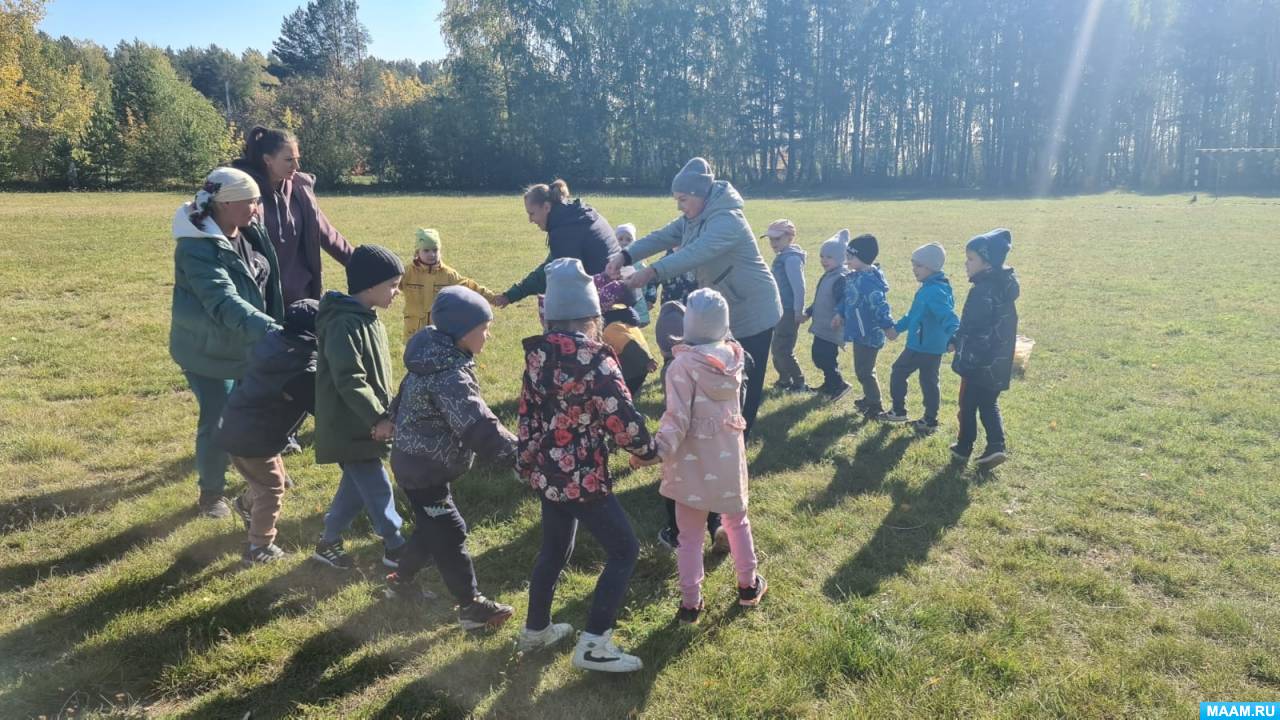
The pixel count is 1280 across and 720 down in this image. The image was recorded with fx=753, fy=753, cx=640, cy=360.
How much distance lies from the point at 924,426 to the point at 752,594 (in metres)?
3.52

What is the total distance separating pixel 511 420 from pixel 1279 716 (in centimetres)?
545

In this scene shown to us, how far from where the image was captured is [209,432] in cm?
491

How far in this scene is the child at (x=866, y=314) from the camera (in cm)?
719

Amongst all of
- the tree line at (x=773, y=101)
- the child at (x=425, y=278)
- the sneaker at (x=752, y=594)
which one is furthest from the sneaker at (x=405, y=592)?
the tree line at (x=773, y=101)

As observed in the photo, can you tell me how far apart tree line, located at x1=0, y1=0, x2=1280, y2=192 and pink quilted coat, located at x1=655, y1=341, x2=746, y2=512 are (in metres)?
50.5

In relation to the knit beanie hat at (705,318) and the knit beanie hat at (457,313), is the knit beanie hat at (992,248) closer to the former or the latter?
the knit beanie hat at (705,318)

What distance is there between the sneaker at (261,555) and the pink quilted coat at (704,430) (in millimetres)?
2387

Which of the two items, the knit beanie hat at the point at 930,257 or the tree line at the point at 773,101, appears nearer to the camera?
the knit beanie hat at the point at 930,257

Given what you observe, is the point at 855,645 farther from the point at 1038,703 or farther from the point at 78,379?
the point at 78,379

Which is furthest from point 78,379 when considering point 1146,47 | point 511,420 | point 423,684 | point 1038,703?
point 1146,47

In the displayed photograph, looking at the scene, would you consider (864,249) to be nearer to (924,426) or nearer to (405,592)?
(924,426)

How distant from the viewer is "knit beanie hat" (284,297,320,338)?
3900 mm

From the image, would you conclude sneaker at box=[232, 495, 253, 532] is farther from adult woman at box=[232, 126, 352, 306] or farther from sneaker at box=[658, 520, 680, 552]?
sneaker at box=[658, 520, 680, 552]

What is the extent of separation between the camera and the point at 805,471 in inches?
231
